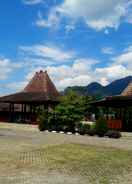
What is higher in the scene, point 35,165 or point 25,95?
point 25,95

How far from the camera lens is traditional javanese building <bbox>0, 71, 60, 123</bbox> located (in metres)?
44.3

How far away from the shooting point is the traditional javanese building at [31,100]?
145 feet

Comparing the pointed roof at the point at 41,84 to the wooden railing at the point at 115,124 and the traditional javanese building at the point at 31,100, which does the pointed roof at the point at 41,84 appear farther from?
the wooden railing at the point at 115,124

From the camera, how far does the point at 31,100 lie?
44438 millimetres

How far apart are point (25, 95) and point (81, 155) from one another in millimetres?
32847

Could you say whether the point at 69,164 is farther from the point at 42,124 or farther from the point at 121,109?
the point at 121,109

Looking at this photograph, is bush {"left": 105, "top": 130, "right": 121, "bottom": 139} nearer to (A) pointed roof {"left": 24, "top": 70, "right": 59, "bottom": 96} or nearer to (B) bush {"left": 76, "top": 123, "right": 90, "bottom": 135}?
(B) bush {"left": 76, "top": 123, "right": 90, "bottom": 135}

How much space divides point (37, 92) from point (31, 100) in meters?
5.92

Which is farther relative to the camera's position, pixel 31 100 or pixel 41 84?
pixel 41 84

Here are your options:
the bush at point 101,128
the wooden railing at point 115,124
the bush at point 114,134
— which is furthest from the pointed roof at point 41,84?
the bush at point 114,134

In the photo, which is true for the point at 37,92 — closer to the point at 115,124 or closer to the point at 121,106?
the point at 121,106

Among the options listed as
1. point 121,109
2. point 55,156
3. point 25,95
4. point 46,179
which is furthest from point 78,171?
point 25,95

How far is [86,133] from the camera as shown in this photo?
2811 cm

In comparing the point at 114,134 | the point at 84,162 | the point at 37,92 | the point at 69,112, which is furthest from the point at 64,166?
the point at 37,92
